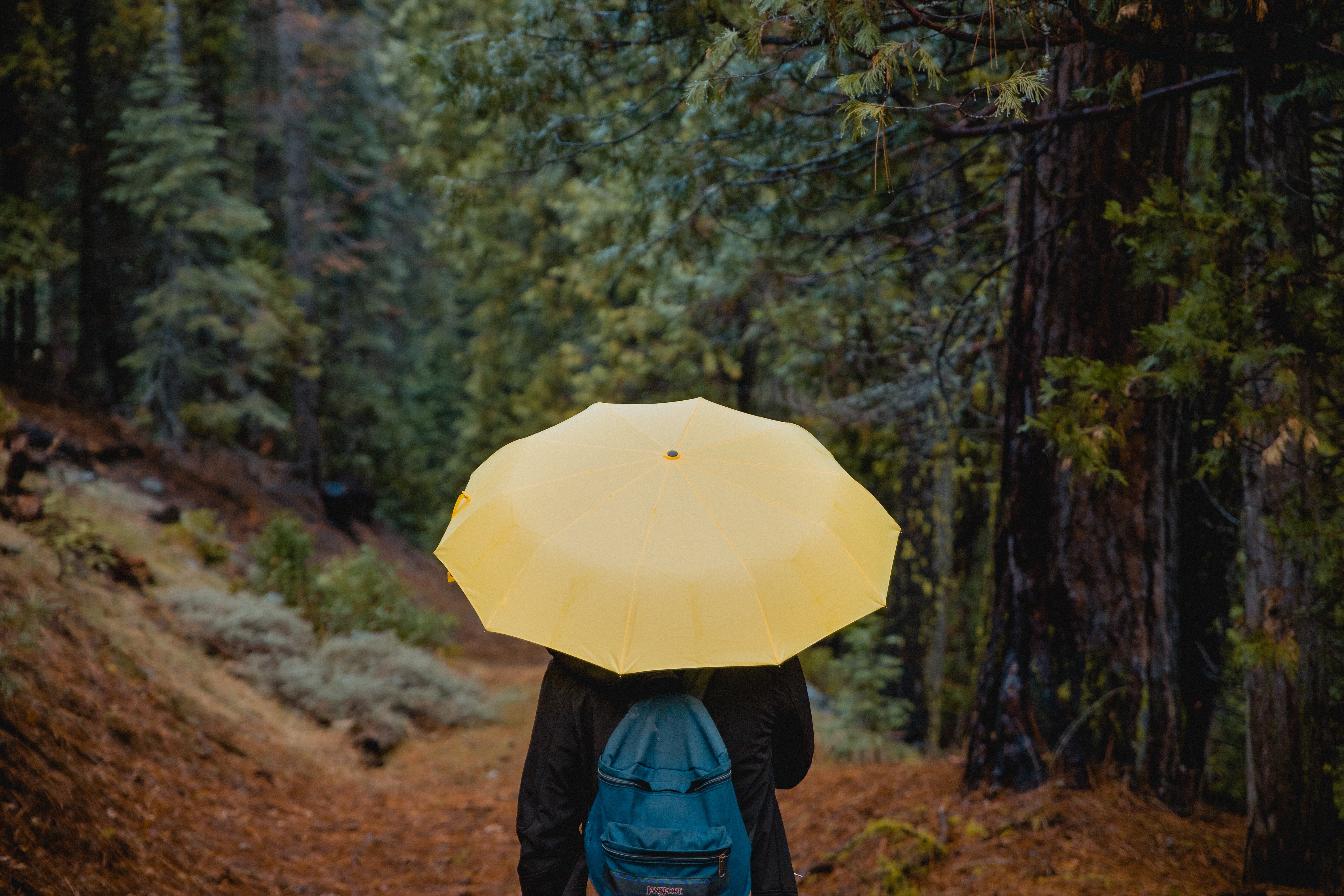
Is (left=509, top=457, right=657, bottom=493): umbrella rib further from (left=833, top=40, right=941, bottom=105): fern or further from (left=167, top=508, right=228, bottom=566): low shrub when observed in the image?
(left=167, top=508, right=228, bottom=566): low shrub

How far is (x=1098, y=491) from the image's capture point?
429 cm

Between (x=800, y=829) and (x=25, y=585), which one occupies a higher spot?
(x=25, y=585)

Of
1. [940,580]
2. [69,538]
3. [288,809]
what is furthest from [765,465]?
[940,580]

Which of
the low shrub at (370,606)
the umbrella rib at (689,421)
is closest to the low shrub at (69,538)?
the low shrub at (370,606)

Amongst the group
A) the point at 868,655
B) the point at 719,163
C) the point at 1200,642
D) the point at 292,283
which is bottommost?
the point at 868,655

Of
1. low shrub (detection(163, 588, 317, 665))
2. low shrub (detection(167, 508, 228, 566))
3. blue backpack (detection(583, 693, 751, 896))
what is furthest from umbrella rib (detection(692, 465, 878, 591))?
low shrub (detection(167, 508, 228, 566))

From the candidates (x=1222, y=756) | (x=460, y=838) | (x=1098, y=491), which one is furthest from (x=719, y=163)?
(x=1222, y=756)

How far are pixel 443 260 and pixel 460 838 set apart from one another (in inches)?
702

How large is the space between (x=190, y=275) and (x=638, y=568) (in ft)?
45.0

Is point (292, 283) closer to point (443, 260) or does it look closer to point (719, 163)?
point (443, 260)

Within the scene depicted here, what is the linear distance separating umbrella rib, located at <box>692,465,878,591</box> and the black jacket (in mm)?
352

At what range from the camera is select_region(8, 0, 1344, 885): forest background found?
309 centimetres

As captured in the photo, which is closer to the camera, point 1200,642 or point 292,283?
point 1200,642

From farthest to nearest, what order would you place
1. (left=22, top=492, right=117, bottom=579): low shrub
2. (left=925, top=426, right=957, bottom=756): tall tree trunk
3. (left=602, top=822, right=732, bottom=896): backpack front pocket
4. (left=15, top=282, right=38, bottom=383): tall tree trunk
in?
(left=15, top=282, right=38, bottom=383): tall tree trunk, (left=925, top=426, right=957, bottom=756): tall tree trunk, (left=22, top=492, right=117, bottom=579): low shrub, (left=602, top=822, right=732, bottom=896): backpack front pocket
